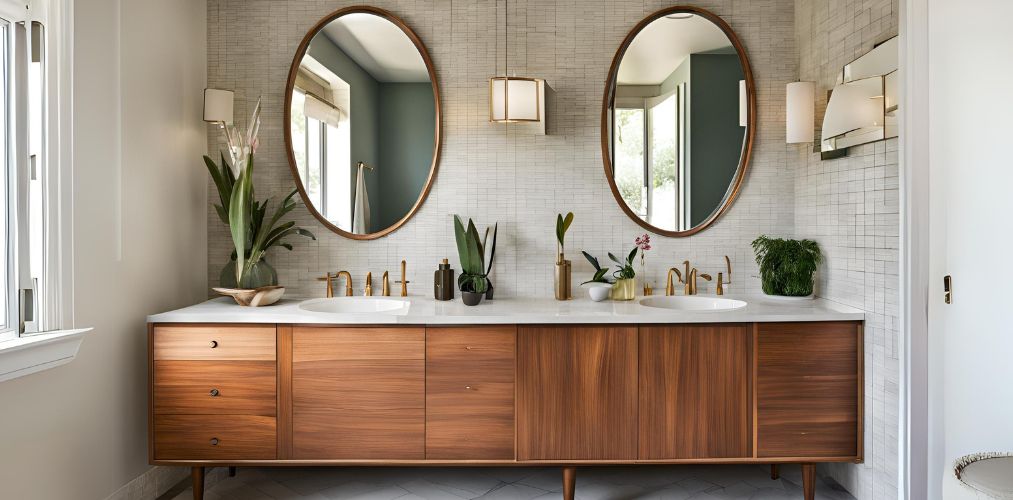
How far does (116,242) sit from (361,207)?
1042mm

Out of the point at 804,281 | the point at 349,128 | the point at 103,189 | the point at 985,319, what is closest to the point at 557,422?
the point at 804,281

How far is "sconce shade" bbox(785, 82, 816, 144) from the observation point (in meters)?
2.76

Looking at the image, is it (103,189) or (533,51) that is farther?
(533,51)

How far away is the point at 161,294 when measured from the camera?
2705mm

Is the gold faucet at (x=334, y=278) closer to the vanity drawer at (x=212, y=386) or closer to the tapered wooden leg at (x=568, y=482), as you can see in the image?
→ the vanity drawer at (x=212, y=386)

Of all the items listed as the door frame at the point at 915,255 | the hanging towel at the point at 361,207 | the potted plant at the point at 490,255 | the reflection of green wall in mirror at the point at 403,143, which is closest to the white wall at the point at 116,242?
the hanging towel at the point at 361,207

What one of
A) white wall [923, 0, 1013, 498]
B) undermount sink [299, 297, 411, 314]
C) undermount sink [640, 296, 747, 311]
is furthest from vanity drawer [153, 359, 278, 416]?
white wall [923, 0, 1013, 498]

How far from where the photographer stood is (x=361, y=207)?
9.91 ft

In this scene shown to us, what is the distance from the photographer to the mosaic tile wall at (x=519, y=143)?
3.02 m

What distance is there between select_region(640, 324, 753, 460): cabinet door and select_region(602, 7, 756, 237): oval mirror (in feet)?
2.46

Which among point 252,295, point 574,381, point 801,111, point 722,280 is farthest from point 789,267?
point 252,295

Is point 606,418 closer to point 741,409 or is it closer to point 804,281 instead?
point 741,409

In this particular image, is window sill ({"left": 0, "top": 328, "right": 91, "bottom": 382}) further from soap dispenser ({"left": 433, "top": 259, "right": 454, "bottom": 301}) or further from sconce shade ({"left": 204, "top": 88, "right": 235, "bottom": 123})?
soap dispenser ({"left": 433, "top": 259, "right": 454, "bottom": 301})

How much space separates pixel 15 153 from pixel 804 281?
3.10 m
